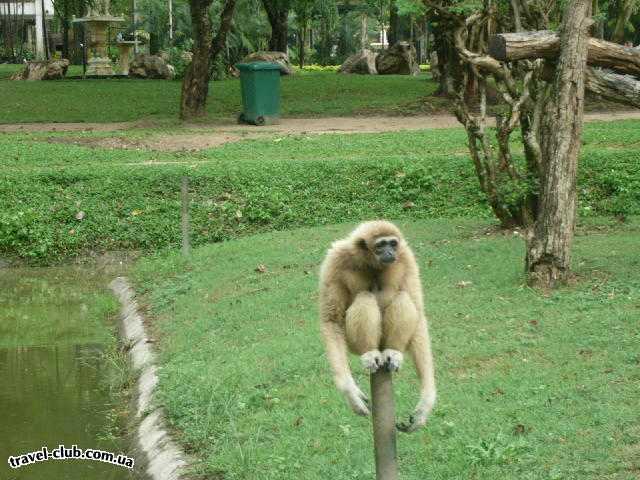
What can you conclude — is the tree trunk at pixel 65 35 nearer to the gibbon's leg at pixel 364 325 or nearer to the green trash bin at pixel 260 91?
the green trash bin at pixel 260 91

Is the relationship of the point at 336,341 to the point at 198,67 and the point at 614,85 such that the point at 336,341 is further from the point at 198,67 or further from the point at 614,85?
the point at 198,67

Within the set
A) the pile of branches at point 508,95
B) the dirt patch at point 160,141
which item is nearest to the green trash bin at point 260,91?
the dirt patch at point 160,141

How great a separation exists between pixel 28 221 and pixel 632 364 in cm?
1221

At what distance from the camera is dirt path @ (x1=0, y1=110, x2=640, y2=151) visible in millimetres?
23609

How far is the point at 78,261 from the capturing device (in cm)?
1766

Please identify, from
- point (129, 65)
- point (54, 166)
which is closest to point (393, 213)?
point (54, 166)

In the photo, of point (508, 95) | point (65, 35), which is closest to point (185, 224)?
point (508, 95)

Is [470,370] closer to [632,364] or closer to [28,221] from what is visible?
[632,364]

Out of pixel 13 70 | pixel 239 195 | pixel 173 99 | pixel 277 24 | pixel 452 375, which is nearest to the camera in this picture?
pixel 452 375

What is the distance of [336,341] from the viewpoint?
5691 mm

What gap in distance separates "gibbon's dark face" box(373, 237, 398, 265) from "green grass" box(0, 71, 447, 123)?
941 inches

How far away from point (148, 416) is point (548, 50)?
5.64 meters

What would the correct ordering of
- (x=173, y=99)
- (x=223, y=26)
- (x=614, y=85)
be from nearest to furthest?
(x=614, y=85) < (x=223, y=26) < (x=173, y=99)

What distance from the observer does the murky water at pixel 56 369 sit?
9.69 m
